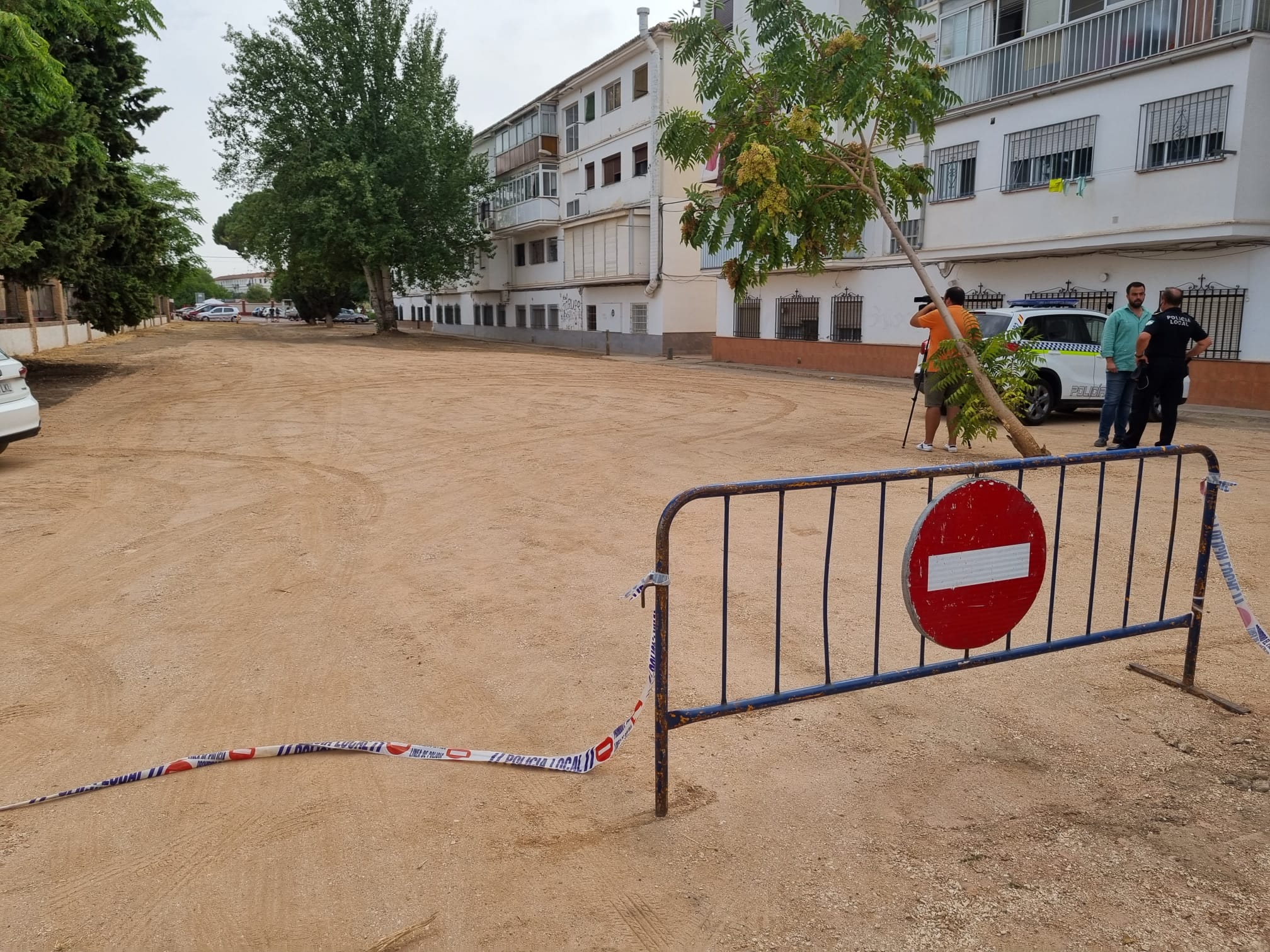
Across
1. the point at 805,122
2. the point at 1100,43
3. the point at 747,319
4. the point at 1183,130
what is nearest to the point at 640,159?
the point at 747,319

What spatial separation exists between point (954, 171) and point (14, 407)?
1874 cm

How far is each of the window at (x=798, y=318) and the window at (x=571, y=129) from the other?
15.7m

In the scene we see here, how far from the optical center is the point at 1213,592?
557 centimetres

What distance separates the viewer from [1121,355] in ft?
32.7

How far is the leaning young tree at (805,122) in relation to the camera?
31.1 ft

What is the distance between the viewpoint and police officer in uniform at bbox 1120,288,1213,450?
963cm

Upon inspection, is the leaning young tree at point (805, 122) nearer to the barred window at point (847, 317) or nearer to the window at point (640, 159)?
the barred window at point (847, 317)

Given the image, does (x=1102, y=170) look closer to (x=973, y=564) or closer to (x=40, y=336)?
(x=973, y=564)

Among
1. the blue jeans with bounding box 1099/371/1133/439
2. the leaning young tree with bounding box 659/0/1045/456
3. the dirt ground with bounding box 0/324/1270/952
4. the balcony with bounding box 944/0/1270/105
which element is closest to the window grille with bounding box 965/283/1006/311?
the balcony with bounding box 944/0/1270/105

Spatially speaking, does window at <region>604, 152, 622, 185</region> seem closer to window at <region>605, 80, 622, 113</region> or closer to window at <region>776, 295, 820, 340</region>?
window at <region>605, 80, 622, 113</region>

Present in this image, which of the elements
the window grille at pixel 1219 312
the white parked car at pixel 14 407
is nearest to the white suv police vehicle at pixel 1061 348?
the window grille at pixel 1219 312

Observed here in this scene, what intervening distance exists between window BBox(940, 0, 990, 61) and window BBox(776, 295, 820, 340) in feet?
24.2

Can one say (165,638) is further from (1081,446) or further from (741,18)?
(741,18)

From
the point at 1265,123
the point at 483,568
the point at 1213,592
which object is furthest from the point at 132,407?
the point at 1265,123
